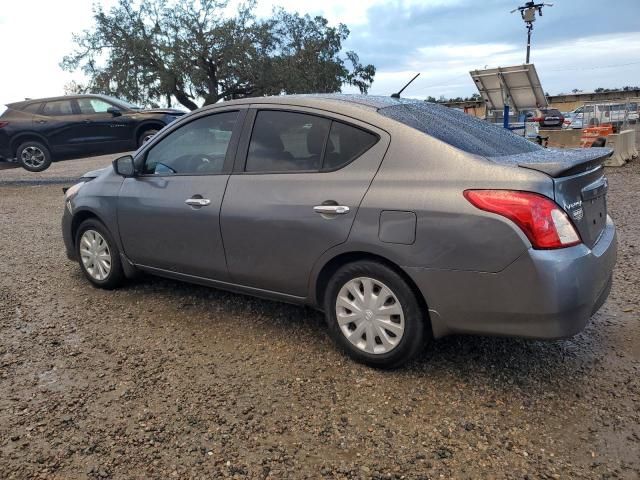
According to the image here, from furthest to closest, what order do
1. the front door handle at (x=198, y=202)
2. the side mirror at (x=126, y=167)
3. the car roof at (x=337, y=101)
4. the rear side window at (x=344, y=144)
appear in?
1. the side mirror at (x=126, y=167)
2. the front door handle at (x=198, y=202)
3. the car roof at (x=337, y=101)
4. the rear side window at (x=344, y=144)

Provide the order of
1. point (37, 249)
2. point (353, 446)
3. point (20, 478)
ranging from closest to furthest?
point (20, 478) → point (353, 446) → point (37, 249)

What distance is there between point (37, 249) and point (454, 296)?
554cm

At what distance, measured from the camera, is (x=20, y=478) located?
7.85 feet

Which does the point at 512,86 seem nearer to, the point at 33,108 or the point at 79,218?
the point at 33,108

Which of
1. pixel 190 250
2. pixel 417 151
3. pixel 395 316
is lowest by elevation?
pixel 395 316

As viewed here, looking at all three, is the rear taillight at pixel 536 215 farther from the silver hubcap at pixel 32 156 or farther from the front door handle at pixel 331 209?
the silver hubcap at pixel 32 156

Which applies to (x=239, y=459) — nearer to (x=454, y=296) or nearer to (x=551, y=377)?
(x=454, y=296)

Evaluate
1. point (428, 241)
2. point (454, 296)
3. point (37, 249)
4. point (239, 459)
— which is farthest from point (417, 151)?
point (37, 249)

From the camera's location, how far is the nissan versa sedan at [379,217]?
2.70 m

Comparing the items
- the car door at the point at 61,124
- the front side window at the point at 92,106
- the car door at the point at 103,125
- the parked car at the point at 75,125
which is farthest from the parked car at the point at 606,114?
the car door at the point at 61,124

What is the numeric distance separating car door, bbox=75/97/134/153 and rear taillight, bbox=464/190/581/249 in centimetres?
1137

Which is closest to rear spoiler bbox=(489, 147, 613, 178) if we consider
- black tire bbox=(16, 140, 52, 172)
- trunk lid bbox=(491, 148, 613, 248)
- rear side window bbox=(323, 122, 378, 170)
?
trunk lid bbox=(491, 148, 613, 248)

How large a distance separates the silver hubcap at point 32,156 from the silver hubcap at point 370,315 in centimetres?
1205

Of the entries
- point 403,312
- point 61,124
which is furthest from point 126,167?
point 61,124
